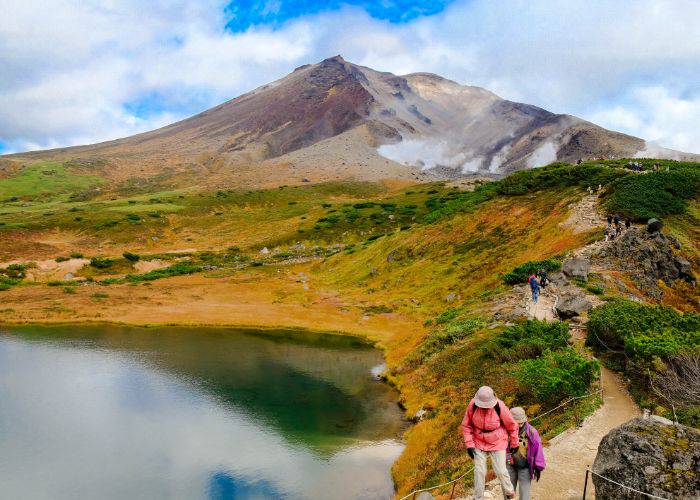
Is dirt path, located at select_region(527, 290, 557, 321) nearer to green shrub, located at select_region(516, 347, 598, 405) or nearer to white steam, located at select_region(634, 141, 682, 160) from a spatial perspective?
green shrub, located at select_region(516, 347, 598, 405)

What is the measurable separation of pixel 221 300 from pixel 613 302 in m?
53.4

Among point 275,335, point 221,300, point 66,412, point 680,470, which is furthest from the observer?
point 221,300

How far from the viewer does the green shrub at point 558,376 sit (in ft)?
61.2

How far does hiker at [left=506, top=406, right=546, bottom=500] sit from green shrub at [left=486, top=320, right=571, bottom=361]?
40.8 feet

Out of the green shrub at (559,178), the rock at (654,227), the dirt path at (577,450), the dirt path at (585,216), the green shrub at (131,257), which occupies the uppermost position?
the green shrub at (131,257)

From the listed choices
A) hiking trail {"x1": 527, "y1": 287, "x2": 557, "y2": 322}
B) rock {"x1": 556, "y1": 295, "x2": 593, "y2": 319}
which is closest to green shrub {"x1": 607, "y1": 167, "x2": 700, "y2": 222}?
hiking trail {"x1": 527, "y1": 287, "x2": 557, "y2": 322}

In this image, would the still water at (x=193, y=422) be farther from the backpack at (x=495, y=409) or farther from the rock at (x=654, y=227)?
the rock at (x=654, y=227)

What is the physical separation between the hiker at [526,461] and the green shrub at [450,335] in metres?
21.6

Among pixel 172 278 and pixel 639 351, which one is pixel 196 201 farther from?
pixel 639 351

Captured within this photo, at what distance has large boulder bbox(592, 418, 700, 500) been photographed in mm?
10406

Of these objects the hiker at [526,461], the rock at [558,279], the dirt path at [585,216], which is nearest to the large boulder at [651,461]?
the hiker at [526,461]

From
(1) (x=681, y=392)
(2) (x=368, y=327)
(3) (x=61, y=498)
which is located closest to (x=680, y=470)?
(1) (x=681, y=392)

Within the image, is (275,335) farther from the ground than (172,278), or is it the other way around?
(172,278)

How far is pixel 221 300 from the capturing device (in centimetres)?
6688
